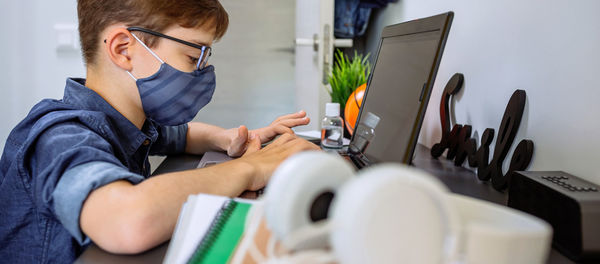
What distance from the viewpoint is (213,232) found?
414mm

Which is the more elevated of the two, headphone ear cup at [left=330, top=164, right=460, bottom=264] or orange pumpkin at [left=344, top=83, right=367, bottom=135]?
headphone ear cup at [left=330, top=164, right=460, bottom=264]

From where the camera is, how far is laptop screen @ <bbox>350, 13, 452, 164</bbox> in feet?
2.23

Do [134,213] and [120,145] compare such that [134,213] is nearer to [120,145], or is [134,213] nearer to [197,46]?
[120,145]

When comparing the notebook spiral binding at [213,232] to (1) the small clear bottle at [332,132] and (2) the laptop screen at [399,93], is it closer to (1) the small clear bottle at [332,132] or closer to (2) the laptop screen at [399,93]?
(2) the laptop screen at [399,93]

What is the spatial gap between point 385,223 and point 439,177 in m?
0.66

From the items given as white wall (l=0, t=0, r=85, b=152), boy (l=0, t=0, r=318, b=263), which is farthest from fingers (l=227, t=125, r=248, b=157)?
white wall (l=0, t=0, r=85, b=152)

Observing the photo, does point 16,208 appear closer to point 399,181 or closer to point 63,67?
point 399,181

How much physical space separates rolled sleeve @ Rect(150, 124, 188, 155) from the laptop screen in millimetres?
474

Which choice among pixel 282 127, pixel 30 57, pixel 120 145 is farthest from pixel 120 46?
pixel 30 57

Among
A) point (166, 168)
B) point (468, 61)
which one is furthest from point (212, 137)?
point (468, 61)

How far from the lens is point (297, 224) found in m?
0.29

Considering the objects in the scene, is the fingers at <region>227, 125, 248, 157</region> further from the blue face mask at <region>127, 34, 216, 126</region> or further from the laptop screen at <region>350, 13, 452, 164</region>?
the laptop screen at <region>350, 13, 452, 164</region>

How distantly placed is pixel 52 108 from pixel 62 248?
240 millimetres

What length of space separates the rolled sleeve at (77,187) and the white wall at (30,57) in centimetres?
133
